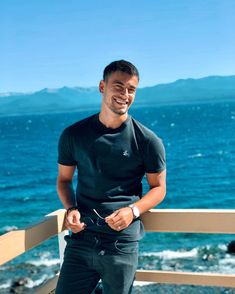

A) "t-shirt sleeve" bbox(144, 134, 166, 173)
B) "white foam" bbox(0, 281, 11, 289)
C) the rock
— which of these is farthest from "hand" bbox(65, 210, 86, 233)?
"white foam" bbox(0, 281, 11, 289)

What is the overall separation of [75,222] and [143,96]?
151031 mm

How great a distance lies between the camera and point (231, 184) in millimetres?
32531

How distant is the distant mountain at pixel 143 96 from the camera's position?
14288cm

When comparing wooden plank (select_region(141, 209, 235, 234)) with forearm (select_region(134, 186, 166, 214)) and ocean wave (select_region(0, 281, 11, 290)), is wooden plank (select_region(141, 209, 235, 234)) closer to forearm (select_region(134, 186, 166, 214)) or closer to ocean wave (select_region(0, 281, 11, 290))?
forearm (select_region(134, 186, 166, 214))

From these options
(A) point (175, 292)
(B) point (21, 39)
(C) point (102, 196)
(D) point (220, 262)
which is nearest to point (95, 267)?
(C) point (102, 196)

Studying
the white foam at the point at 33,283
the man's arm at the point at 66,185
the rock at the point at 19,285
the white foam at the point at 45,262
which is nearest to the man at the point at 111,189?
the man's arm at the point at 66,185

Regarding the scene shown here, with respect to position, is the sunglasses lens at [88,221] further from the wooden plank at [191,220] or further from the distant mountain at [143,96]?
the distant mountain at [143,96]

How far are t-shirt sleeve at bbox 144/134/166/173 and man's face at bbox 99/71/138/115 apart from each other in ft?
0.58

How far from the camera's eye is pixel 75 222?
2.31 meters

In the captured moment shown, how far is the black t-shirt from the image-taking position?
7.68 feet

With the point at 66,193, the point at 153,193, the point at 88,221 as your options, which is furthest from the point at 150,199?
the point at 66,193

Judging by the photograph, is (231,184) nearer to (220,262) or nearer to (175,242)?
(175,242)

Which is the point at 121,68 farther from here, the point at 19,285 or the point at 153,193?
the point at 19,285

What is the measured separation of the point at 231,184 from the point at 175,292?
29898mm
